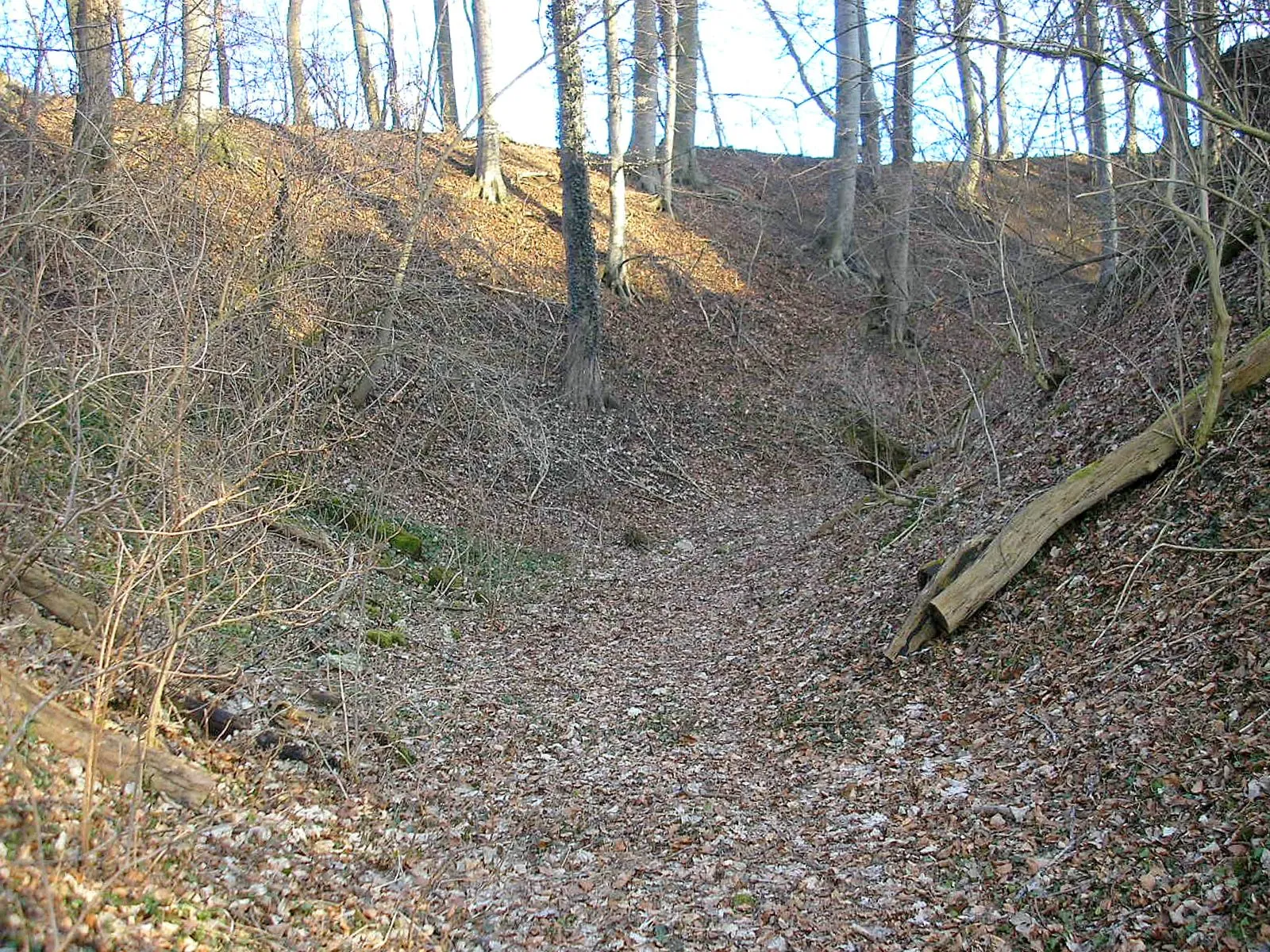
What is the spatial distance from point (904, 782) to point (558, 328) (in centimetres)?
1168

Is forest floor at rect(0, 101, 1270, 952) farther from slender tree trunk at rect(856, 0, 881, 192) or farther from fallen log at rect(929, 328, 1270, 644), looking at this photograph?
slender tree trunk at rect(856, 0, 881, 192)

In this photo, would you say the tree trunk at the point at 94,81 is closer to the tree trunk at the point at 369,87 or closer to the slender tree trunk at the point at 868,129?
the tree trunk at the point at 369,87

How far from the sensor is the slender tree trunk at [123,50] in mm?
9520

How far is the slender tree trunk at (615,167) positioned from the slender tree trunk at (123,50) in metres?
6.41

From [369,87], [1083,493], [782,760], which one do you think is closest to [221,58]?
[369,87]

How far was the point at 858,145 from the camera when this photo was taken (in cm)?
2177

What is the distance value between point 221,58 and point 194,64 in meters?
0.46

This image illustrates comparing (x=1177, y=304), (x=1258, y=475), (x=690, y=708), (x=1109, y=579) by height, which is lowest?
(x=690, y=708)

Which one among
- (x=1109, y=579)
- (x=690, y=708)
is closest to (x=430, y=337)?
(x=690, y=708)

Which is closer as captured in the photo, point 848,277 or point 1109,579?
point 1109,579

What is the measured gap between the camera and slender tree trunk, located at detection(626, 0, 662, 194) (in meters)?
16.9

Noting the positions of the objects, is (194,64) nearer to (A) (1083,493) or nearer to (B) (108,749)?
(B) (108,749)

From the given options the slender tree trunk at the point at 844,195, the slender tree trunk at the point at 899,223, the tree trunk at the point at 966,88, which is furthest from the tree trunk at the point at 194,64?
the slender tree trunk at the point at 844,195

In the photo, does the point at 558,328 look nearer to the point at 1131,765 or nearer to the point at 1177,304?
the point at 1177,304
